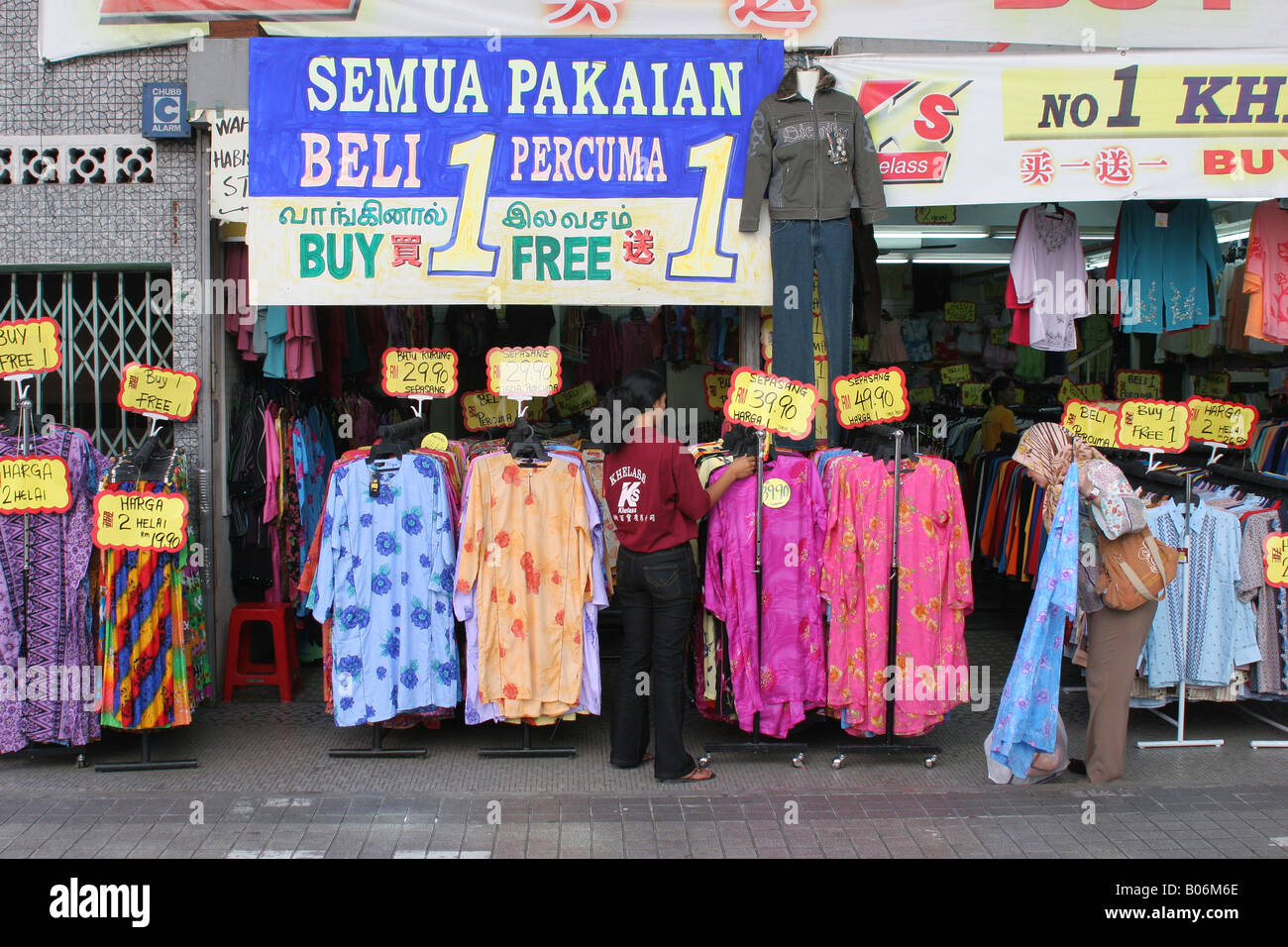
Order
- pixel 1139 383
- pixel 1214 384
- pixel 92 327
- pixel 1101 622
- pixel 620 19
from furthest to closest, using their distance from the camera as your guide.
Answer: pixel 1214 384 < pixel 1139 383 < pixel 92 327 < pixel 620 19 < pixel 1101 622

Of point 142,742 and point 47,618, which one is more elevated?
point 47,618

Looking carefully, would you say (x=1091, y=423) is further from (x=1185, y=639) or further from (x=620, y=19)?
(x=620, y=19)

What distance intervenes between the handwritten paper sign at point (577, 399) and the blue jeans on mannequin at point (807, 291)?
7.40 ft

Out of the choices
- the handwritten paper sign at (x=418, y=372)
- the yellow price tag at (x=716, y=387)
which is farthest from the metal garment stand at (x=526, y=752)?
the yellow price tag at (x=716, y=387)

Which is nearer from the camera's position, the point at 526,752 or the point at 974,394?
the point at 526,752

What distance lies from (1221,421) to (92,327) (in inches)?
257

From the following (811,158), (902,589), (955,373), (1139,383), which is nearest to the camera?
(902,589)

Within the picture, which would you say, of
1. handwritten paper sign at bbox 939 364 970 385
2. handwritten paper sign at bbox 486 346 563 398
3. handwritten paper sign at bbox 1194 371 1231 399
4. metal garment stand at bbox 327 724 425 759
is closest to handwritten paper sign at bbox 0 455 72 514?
metal garment stand at bbox 327 724 425 759

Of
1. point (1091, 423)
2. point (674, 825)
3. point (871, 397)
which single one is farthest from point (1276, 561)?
point (674, 825)

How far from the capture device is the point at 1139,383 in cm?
867

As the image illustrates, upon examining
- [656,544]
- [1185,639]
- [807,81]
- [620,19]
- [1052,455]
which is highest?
[620,19]

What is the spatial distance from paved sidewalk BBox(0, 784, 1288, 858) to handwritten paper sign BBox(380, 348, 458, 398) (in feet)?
6.99

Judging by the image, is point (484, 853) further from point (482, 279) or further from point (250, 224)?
point (250, 224)

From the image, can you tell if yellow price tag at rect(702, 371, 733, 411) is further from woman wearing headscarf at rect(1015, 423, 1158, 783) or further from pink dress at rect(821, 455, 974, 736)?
woman wearing headscarf at rect(1015, 423, 1158, 783)
